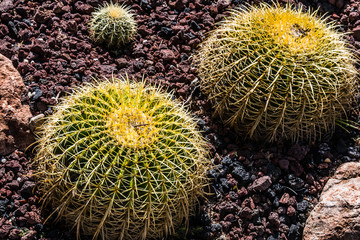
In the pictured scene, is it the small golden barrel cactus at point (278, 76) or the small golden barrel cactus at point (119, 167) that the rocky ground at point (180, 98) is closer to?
the small golden barrel cactus at point (278, 76)

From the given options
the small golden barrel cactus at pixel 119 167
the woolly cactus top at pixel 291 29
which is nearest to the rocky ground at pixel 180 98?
the small golden barrel cactus at pixel 119 167

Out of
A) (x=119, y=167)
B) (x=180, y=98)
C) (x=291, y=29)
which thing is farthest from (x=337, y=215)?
(x=180, y=98)

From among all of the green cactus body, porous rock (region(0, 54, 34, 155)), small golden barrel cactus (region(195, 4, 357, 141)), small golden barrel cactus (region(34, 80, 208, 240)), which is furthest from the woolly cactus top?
porous rock (region(0, 54, 34, 155))

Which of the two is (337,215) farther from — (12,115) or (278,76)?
(12,115)

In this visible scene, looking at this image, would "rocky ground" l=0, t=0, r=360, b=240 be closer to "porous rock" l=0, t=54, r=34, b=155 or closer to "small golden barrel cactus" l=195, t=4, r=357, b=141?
"porous rock" l=0, t=54, r=34, b=155

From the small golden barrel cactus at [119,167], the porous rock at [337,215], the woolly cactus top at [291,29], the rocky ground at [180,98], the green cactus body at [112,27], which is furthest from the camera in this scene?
the green cactus body at [112,27]

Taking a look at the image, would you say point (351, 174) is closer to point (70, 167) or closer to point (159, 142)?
point (159, 142)
